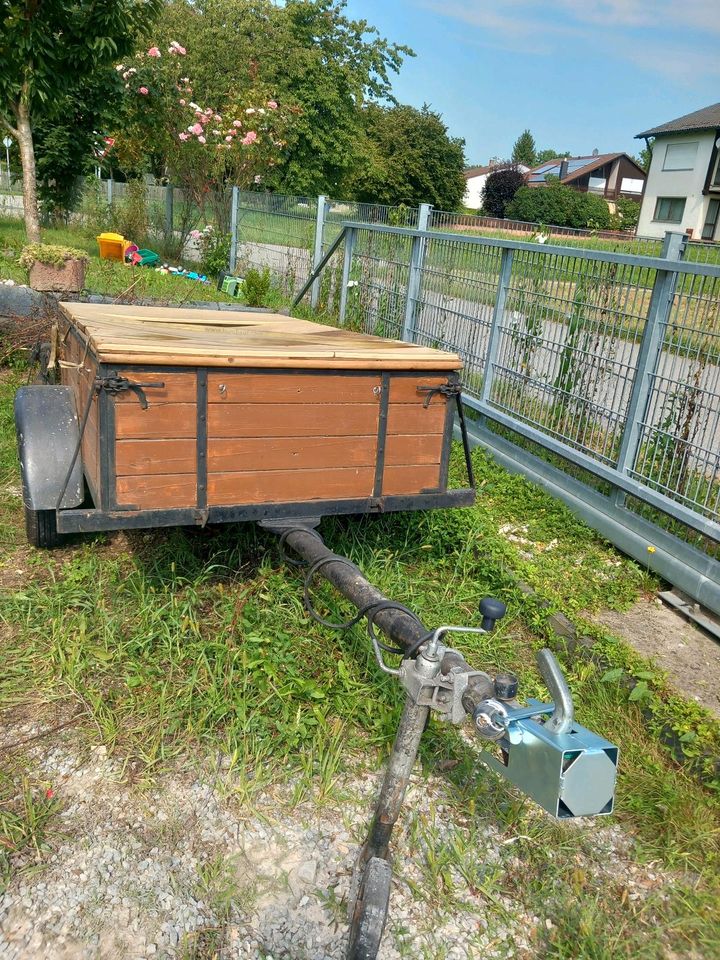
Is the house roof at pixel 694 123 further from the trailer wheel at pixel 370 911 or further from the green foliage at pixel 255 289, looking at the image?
the trailer wheel at pixel 370 911

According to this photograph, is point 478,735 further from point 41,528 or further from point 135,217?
point 135,217

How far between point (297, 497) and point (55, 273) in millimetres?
6743

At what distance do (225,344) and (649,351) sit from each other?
2589 mm

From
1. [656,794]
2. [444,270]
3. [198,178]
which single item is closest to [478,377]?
[444,270]

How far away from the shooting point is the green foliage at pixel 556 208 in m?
55.1

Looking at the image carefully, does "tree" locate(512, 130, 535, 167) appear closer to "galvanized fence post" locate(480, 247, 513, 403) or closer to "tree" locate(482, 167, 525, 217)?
"tree" locate(482, 167, 525, 217)

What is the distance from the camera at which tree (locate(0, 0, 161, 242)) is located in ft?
45.8

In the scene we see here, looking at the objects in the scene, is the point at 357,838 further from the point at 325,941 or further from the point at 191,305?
the point at 191,305

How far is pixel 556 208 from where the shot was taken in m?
55.7

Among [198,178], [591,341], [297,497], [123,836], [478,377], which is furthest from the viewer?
[198,178]

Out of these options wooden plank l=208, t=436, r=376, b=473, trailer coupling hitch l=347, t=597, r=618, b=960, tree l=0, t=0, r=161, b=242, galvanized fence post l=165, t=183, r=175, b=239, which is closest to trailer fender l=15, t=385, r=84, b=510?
wooden plank l=208, t=436, r=376, b=473

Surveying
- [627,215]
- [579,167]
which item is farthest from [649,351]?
[579,167]

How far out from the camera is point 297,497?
12.3 ft

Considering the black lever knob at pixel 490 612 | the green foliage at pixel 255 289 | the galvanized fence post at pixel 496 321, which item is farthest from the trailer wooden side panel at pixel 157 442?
the green foliage at pixel 255 289
